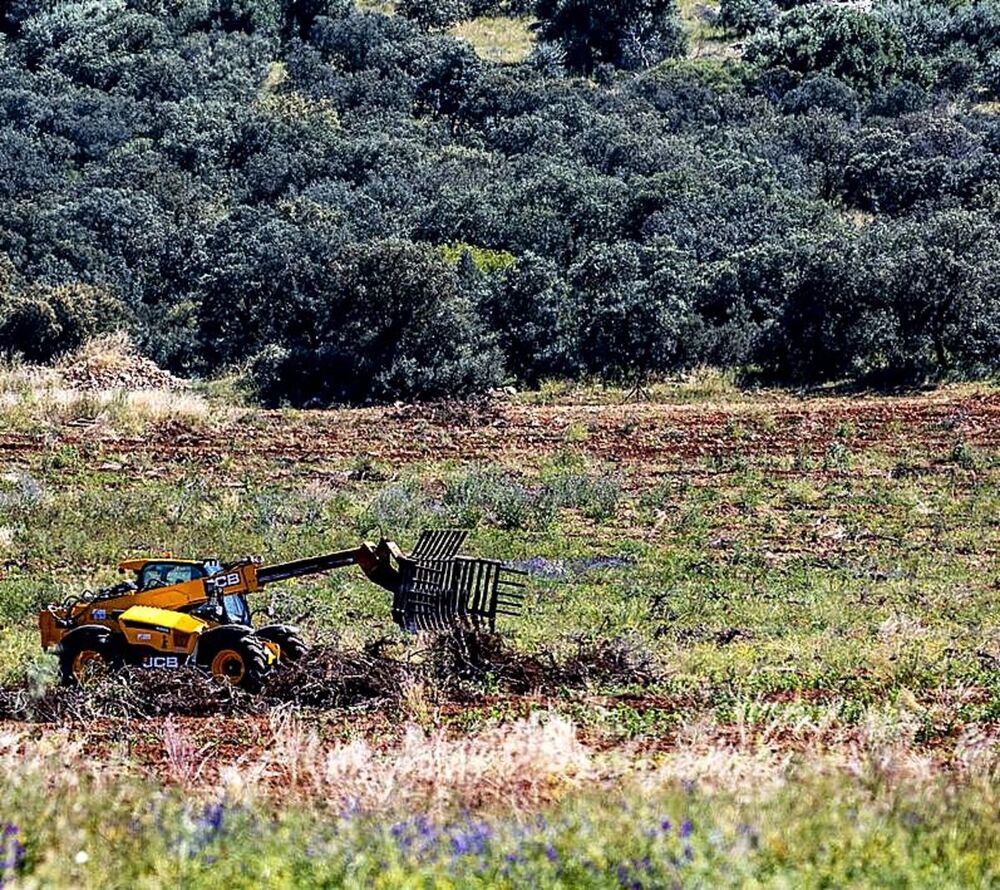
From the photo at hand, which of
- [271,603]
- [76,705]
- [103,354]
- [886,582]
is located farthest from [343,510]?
[103,354]

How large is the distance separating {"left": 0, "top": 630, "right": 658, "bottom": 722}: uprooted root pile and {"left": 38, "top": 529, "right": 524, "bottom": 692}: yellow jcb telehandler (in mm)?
387

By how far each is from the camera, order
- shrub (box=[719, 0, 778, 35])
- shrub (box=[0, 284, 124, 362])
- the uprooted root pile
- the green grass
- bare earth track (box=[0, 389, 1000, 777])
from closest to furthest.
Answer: the green grass → the uprooted root pile → bare earth track (box=[0, 389, 1000, 777]) → shrub (box=[0, 284, 124, 362]) → shrub (box=[719, 0, 778, 35])

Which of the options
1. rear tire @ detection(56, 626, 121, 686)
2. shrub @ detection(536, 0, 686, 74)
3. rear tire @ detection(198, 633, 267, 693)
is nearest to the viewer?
rear tire @ detection(198, 633, 267, 693)

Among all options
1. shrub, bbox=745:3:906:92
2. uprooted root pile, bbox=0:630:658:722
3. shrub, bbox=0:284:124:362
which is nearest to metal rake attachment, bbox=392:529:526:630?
uprooted root pile, bbox=0:630:658:722

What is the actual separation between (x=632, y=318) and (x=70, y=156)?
36332mm

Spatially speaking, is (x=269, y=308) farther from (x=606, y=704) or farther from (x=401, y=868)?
(x=401, y=868)

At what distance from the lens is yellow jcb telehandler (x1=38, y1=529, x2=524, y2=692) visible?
37.2 feet

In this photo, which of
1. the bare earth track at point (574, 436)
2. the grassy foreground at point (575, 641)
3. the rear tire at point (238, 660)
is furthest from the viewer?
the bare earth track at point (574, 436)

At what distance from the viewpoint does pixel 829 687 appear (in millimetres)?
10305

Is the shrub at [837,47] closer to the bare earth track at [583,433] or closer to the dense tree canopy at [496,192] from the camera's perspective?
the dense tree canopy at [496,192]

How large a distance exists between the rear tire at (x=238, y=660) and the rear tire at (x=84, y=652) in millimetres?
785

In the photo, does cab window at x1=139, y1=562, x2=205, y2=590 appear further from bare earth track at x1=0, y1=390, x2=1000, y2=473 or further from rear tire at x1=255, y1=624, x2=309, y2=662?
bare earth track at x1=0, y1=390, x2=1000, y2=473

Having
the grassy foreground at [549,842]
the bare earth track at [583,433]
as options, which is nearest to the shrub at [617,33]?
the bare earth track at [583,433]

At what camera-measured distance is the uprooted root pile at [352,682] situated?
1023cm
